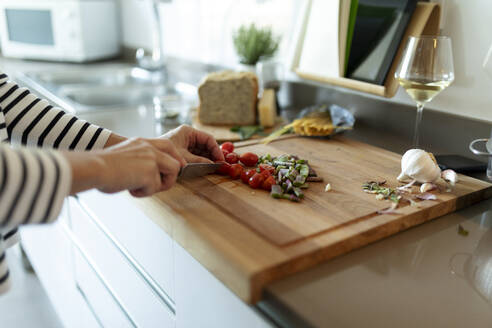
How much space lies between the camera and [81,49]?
2.29m

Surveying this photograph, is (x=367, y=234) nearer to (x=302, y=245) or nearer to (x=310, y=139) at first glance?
(x=302, y=245)

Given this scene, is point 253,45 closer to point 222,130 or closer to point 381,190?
point 222,130

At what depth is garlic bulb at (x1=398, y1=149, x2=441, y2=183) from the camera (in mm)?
849

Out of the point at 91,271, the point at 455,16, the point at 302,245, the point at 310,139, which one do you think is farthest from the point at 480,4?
the point at 91,271

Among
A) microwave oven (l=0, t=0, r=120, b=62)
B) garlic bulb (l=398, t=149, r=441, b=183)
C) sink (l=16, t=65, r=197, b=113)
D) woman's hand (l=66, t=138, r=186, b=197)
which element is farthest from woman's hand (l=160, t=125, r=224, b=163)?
microwave oven (l=0, t=0, r=120, b=62)

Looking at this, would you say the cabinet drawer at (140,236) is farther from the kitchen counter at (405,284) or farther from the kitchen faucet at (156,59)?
the kitchen faucet at (156,59)

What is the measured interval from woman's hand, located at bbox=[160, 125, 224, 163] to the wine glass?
17.5 inches

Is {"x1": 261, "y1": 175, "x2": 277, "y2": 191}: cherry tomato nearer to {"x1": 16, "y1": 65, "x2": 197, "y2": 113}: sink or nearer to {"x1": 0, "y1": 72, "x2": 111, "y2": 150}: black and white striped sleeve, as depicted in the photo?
{"x1": 0, "y1": 72, "x2": 111, "y2": 150}: black and white striped sleeve

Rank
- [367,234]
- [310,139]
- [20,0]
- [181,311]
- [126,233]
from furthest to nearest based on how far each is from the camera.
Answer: [20,0] < [310,139] < [126,233] < [181,311] < [367,234]

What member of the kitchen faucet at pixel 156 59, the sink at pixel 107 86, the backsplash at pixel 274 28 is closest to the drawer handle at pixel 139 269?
the sink at pixel 107 86

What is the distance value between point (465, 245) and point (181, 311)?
51 cm

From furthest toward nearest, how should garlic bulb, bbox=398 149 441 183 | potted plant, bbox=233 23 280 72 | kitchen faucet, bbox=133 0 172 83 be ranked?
kitchen faucet, bbox=133 0 172 83 < potted plant, bbox=233 23 280 72 < garlic bulb, bbox=398 149 441 183

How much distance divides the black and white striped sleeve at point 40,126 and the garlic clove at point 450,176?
0.69 metres

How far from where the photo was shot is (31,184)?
0.57 meters
